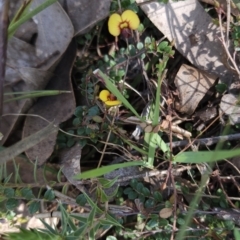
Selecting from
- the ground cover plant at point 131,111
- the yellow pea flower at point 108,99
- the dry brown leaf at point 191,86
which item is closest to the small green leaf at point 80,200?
the ground cover plant at point 131,111

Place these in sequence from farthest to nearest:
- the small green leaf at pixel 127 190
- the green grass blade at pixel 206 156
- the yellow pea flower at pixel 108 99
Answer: the small green leaf at pixel 127 190, the yellow pea flower at pixel 108 99, the green grass blade at pixel 206 156

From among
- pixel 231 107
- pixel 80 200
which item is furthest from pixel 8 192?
pixel 231 107

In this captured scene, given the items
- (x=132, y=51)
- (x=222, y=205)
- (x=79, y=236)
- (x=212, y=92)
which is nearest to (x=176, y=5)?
(x=132, y=51)

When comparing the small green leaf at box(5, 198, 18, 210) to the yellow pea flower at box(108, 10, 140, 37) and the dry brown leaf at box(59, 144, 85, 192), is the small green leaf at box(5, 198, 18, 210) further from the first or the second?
the yellow pea flower at box(108, 10, 140, 37)

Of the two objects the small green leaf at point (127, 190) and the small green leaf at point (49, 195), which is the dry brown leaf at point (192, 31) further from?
the small green leaf at point (49, 195)

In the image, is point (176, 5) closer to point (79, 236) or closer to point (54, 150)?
point (54, 150)

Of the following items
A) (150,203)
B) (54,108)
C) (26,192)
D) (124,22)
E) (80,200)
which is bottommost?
(150,203)

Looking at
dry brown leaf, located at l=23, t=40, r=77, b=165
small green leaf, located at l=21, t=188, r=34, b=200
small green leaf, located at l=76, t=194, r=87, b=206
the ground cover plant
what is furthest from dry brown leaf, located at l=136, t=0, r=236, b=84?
small green leaf, located at l=21, t=188, r=34, b=200

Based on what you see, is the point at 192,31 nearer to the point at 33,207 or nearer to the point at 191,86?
the point at 191,86
